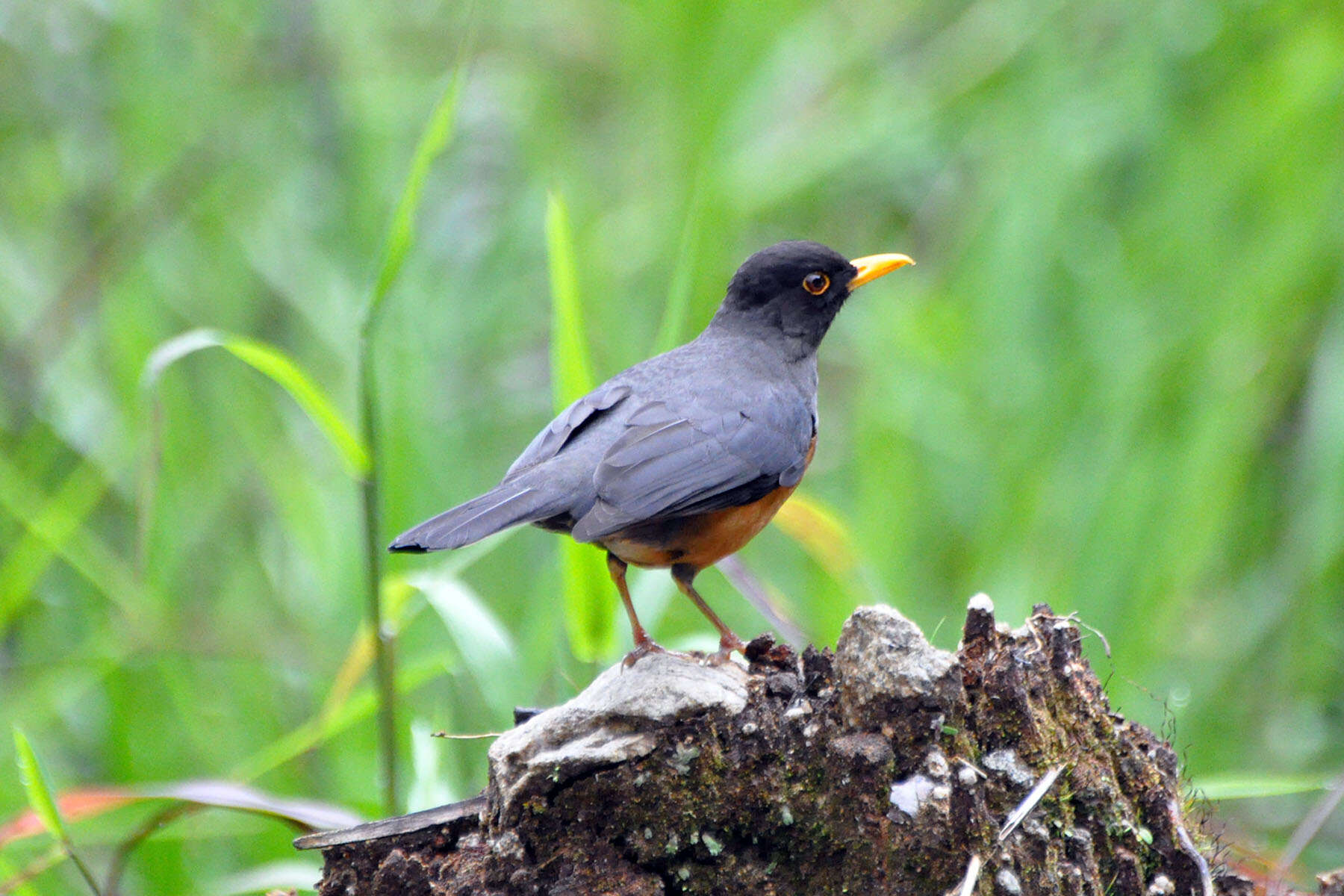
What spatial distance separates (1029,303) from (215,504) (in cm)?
386

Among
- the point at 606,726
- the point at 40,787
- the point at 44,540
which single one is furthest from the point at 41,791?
the point at 44,540

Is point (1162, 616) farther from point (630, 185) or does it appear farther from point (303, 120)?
point (303, 120)

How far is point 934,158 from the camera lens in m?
7.20

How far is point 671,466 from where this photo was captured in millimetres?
3293

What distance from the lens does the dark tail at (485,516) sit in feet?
8.90

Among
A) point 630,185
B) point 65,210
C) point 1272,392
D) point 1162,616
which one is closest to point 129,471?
point 65,210

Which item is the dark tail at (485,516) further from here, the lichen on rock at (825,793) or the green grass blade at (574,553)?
the lichen on rock at (825,793)

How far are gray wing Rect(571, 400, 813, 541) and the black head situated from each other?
61 centimetres

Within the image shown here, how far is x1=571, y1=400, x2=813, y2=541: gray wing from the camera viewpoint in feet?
10.1

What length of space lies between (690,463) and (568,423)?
39cm

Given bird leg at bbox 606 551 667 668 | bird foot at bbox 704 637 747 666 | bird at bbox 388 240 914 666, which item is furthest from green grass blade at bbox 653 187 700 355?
bird foot at bbox 704 637 747 666

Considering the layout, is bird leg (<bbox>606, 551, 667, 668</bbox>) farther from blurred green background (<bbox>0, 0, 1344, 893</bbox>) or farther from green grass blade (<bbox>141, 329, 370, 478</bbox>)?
green grass blade (<bbox>141, 329, 370, 478</bbox>)

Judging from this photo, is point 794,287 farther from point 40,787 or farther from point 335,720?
point 40,787

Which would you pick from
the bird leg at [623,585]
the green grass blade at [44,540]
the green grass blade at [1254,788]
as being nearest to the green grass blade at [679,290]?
the bird leg at [623,585]
